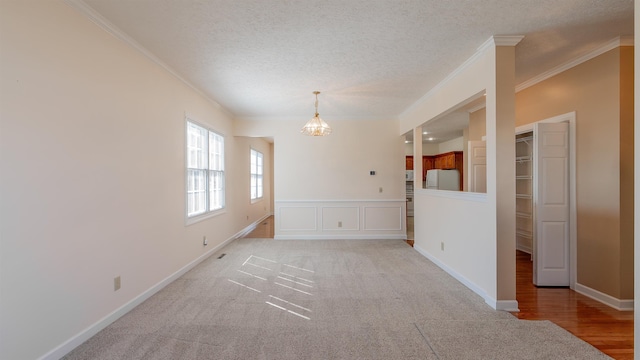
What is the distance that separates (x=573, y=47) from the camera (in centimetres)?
284

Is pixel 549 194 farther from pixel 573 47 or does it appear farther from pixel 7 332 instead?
pixel 7 332

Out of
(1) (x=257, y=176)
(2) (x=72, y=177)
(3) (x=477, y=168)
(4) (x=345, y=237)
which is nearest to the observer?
(2) (x=72, y=177)

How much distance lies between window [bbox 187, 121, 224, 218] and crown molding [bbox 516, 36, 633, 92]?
4.98m

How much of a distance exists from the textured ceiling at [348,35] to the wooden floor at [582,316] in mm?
2743

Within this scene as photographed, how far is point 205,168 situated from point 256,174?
3462 millimetres

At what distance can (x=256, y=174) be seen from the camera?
8.09 m

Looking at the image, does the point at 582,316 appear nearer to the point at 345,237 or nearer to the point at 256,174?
the point at 345,237

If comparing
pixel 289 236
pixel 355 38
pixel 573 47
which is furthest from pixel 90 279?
pixel 573 47

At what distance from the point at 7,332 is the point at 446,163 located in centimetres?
938

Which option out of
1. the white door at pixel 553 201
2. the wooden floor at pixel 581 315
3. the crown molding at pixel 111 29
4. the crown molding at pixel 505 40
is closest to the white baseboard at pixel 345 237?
the wooden floor at pixel 581 315

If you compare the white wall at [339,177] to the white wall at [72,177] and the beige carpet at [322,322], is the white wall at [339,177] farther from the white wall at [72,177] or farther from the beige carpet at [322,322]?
the white wall at [72,177]

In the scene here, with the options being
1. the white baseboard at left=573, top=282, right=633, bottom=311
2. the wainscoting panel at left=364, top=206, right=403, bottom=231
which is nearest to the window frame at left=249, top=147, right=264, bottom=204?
the wainscoting panel at left=364, top=206, right=403, bottom=231

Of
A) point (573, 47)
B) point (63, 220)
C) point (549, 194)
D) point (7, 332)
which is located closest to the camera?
point (7, 332)

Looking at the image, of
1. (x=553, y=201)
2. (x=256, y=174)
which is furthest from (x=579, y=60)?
(x=256, y=174)
